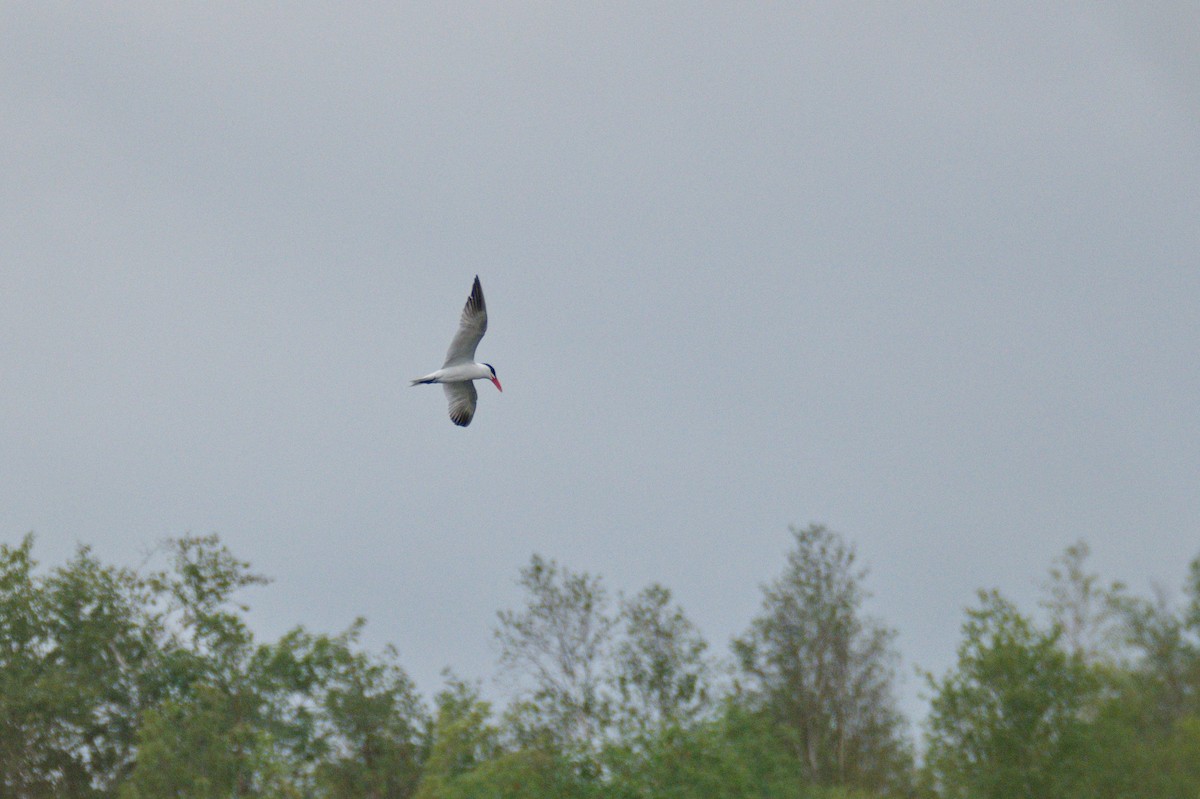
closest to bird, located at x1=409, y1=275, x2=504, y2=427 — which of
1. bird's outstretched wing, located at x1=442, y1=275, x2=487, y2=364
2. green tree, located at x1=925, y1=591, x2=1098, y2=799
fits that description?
bird's outstretched wing, located at x1=442, y1=275, x2=487, y2=364

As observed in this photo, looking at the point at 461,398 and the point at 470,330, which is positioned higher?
the point at 470,330

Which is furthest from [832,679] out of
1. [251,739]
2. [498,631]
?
[251,739]

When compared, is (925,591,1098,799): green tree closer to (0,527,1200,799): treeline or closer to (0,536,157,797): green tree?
(0,527,1200,799): treeline

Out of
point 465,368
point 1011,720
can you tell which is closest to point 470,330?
point 465,368

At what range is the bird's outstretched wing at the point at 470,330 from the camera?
114 feet

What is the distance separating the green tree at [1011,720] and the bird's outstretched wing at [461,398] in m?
20.2

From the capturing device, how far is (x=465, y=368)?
35.7m

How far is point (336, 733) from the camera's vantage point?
188ft

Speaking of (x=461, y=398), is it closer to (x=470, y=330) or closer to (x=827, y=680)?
(x=470, y=330)

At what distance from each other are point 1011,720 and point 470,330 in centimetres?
2211

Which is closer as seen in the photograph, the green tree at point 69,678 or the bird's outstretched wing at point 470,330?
the bird's outstretched wing at point 470,330

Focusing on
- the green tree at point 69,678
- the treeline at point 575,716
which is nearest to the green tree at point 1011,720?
the treeline at point 575,716

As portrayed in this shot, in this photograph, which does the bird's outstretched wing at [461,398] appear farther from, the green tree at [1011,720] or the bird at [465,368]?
the green tree at [1011,720]

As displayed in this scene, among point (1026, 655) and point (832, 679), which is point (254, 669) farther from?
point (1026, 655)
